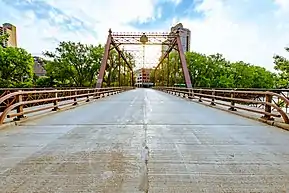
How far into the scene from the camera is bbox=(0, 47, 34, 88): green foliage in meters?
34.1

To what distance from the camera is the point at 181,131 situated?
6211 mm

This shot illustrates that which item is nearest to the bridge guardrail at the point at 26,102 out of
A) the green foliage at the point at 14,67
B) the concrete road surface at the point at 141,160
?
the concrete road surface at the point at 141,160

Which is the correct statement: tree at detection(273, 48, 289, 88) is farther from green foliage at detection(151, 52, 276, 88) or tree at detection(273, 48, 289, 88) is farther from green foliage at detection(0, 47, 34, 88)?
green foliage at detection(0, 47, 34, 88)

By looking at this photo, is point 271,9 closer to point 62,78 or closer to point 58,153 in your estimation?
point 58,153

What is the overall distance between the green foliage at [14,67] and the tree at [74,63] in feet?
22.5

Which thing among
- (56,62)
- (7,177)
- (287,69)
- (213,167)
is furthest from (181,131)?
(56,62)

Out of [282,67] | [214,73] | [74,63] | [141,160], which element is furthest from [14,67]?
[141,160]

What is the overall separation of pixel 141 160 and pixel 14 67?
118 ft

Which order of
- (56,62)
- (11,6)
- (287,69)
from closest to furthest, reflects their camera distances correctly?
(11,6) < (287,69) < (56,62)

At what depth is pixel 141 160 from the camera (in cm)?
385

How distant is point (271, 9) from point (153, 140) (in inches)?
606

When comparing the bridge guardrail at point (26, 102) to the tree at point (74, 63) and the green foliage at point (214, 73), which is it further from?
the green foliage at point (214, 73)

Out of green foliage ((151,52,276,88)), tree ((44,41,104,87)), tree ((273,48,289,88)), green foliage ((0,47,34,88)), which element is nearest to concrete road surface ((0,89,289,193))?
tree ((273,48,289,88))

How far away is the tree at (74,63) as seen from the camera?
1753 inches
